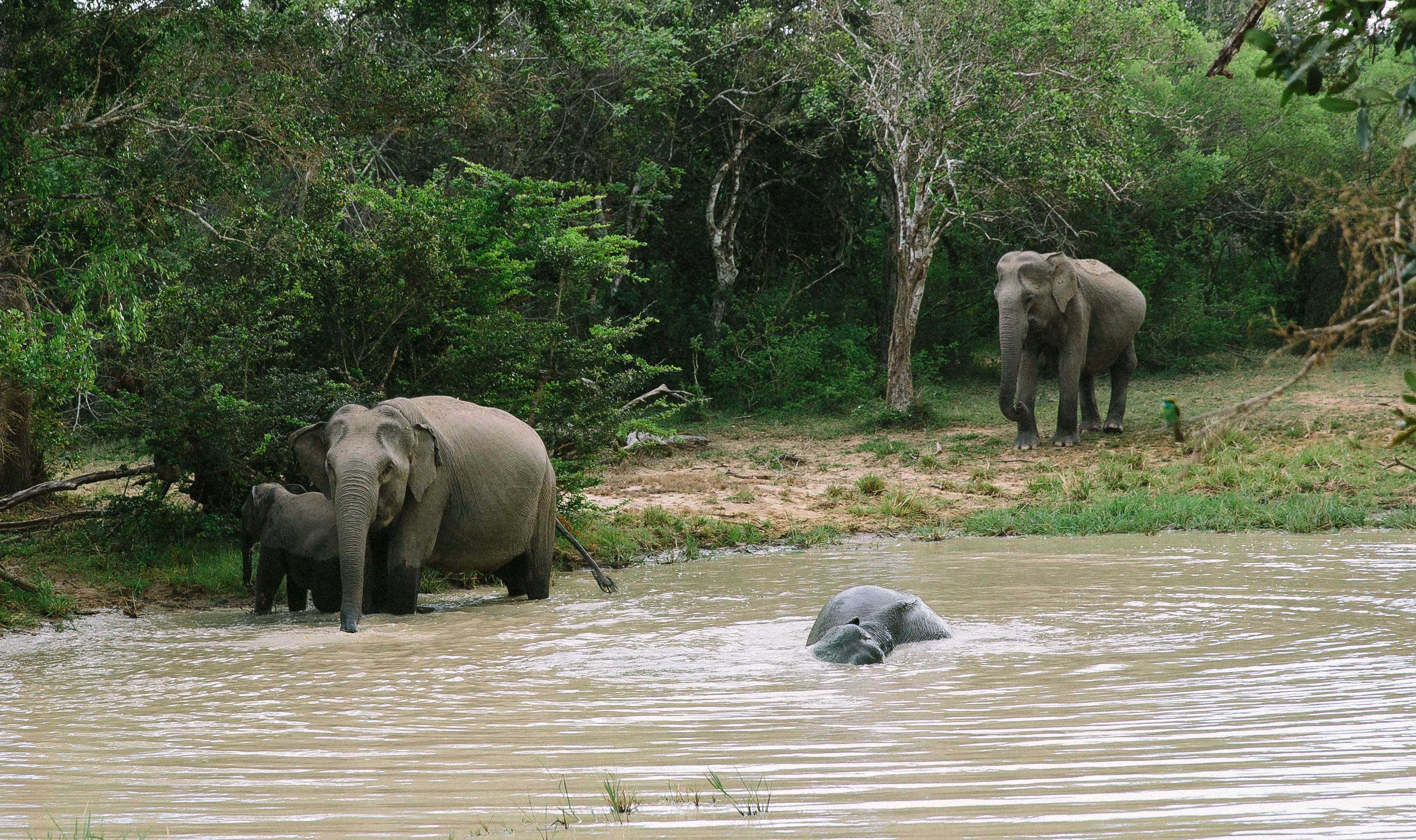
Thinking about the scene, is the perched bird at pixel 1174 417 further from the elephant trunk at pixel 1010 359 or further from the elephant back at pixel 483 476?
the elephant trunk at pixel 1010 359

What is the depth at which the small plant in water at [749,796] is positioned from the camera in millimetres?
4133

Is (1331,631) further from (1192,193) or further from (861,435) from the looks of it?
(1192,193)

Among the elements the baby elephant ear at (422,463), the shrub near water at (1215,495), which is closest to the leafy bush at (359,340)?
the baby elephant ear at (422,463)

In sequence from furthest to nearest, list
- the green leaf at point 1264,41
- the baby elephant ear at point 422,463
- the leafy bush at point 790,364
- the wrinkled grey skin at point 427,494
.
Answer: the leafy bush at point 790,364
the baby elephant ear at point 422,463
the wrinkled grey skin at point 427,494
the green leaf at point 1264,41

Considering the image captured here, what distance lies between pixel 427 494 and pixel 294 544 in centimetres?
102

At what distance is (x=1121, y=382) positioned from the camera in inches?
798

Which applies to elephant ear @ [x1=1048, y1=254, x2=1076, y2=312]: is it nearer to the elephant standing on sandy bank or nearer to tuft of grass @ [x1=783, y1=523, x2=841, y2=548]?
tuft of grass @ [x1=783, y1=523, x2=841, y2=548]

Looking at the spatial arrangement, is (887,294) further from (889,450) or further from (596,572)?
(596,572)

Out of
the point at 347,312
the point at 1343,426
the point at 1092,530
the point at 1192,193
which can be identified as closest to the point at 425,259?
the point at 347,312

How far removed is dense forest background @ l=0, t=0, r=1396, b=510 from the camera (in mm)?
10797

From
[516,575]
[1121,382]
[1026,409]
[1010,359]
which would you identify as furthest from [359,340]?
[1121,382]

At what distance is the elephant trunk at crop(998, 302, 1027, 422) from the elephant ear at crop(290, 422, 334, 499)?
420 inches

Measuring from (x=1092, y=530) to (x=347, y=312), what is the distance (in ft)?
25.5

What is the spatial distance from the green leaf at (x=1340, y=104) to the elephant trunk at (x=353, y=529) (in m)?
7.49
